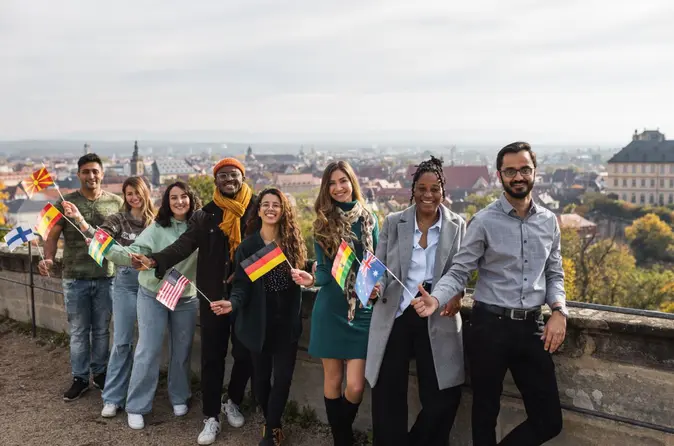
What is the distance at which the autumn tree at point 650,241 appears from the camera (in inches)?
2410

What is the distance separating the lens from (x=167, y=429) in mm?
4184

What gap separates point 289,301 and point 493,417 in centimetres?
128

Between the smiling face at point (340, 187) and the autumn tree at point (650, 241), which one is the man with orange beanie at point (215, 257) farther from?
the autumn tree at point (650, 241)

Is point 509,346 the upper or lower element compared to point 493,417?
upper

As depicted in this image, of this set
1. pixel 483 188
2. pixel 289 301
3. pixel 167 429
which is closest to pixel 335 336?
pixel 289 301

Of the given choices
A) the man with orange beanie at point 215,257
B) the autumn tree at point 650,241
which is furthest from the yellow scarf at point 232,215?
the autumn tree at point 650,241

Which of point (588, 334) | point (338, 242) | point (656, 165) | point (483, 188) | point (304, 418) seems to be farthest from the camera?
point (483, 188)

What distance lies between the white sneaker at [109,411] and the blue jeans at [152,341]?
200mm

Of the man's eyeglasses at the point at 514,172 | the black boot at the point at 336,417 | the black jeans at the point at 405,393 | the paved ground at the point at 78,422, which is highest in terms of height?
the man's eyeglasses at the point at 514,172

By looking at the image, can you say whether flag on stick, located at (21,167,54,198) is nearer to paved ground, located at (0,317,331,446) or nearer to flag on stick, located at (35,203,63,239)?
flag on stick, located at (35,203,63,239)

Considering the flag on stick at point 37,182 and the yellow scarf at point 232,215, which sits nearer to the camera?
the yellow scarf at point 232,215

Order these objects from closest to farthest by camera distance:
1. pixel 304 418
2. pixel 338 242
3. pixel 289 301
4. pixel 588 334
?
pixel 588 334, pixel 338 242, pixel 289 301, pixel 304 418

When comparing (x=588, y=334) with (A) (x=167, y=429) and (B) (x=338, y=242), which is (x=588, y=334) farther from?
(A) (x=167, y=429)

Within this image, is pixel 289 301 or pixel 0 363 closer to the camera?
pixel 289 301
